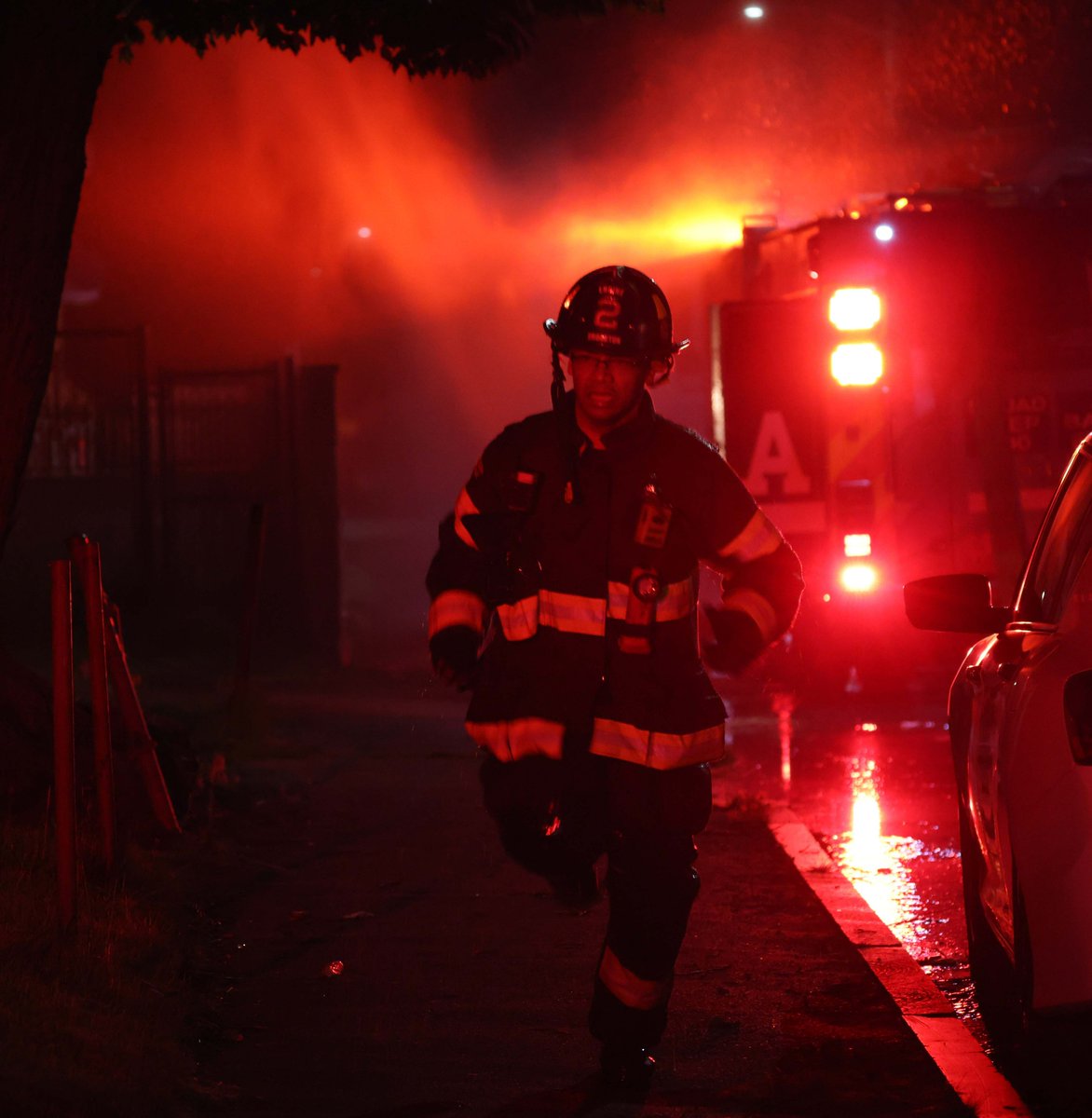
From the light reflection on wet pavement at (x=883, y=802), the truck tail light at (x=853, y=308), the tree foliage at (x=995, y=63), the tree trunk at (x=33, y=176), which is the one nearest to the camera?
the light reflection on wet pavement at (x=883, y=802)

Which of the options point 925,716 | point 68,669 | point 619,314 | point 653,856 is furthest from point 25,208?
point 925,716

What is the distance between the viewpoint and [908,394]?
1289 centimetres

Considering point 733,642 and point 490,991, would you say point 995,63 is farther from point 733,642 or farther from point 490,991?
point 733,642

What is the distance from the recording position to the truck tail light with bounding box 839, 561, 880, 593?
12.6 meters

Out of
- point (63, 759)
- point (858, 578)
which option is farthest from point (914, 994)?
point (858, 578)

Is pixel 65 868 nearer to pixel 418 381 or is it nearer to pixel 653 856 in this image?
pixel 653 856

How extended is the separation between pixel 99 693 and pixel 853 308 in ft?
26.1

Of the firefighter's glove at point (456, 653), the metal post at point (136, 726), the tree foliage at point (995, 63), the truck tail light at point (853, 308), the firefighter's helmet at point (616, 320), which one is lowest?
the metal post at point (136, 726)

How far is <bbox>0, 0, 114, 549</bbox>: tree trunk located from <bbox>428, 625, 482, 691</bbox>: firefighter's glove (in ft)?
11.1

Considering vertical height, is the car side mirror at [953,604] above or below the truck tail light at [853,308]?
below

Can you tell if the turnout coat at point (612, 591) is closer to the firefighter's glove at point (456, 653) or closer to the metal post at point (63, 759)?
the firefighter's glove at point (456, 653)

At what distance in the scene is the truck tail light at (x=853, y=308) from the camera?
12.5 m

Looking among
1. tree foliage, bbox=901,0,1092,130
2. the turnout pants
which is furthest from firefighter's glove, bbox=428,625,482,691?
tree foliage, bbox=901,0,1092,130

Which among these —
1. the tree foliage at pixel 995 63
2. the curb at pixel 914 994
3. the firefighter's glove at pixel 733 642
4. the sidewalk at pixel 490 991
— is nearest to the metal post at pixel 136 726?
the sidewalk at pixel 490 991
